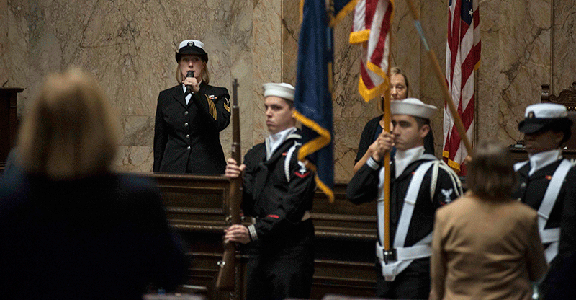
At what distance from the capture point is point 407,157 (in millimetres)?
4461

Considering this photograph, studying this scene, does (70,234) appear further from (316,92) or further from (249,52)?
(249,52)

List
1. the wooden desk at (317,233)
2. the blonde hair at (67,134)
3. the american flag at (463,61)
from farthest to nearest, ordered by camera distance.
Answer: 1. the american flag at (463,61)
2. the wooden desk at (317,233)
3. the blonde hair at (67,134)

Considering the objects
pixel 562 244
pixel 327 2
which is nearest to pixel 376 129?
pixel 327 2

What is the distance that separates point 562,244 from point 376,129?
2606 mm

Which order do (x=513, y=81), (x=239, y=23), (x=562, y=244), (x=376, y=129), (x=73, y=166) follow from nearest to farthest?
(x=73, y=166), (x=562, y=244), (x=376, y=129), (x=513, y=81), (x=239, y=23)

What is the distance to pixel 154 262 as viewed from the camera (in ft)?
8.57

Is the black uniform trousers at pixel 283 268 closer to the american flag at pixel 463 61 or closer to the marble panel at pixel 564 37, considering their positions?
the american flag at pixel 463 61

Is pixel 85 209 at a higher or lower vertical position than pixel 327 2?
lower

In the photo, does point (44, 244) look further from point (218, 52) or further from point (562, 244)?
point (218, 52)

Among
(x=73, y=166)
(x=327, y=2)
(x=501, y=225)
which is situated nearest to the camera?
(x=73, y=166)

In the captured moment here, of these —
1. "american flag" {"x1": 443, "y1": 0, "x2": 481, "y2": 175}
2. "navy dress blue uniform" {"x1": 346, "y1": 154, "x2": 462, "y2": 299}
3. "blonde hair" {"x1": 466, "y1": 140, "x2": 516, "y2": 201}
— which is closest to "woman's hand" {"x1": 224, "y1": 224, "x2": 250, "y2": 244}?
"navy dress blue uniform" {"x1": 346, "y1": 154, "x2": 462, "y2": 299}

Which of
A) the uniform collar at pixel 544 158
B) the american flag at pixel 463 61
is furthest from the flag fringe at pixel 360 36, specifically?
the american flag at pixel 463 61

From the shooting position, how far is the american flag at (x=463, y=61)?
24.3 ft

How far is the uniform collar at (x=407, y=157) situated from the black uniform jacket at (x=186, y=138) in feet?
8.81
